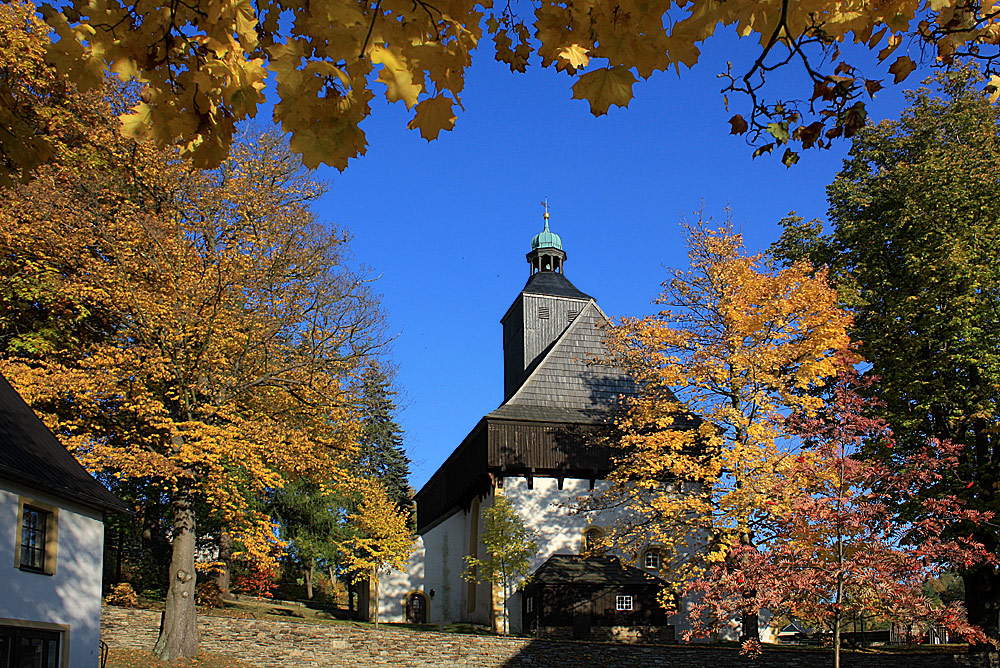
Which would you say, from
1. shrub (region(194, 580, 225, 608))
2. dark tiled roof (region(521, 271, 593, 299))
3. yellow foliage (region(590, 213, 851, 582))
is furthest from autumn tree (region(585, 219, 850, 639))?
dark tiled roof (region(521, 271, 593, 299))

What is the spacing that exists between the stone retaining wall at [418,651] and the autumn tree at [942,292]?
465 centimetres

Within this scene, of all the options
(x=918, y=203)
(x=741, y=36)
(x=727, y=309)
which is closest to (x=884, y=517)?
(x=727, y=309)

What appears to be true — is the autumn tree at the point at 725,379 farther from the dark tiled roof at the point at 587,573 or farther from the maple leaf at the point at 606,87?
the maple leaf at the point at 606,87

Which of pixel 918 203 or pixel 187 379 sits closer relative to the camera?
pixel 187 379

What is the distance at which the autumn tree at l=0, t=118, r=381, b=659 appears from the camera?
18.5 metres

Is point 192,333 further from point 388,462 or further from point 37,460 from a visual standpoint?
point 388,462

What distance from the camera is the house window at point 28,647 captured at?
13133mm

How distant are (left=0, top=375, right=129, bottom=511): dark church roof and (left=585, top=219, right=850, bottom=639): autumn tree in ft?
41.1

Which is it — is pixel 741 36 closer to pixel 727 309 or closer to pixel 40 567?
pixel 40 567

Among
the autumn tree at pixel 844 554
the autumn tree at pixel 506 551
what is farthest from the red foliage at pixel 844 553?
the autumn tree at pixel 506 551

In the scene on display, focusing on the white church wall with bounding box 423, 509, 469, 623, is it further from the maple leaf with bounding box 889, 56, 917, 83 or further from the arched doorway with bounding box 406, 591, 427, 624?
the maple leaf with bounding box 889, 56, 917, 83

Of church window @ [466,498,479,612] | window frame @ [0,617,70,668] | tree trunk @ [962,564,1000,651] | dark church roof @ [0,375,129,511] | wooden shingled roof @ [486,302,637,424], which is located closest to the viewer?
window frame @ [0,617,70,668]

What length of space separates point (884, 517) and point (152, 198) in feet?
61.3

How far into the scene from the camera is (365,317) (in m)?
21.1
